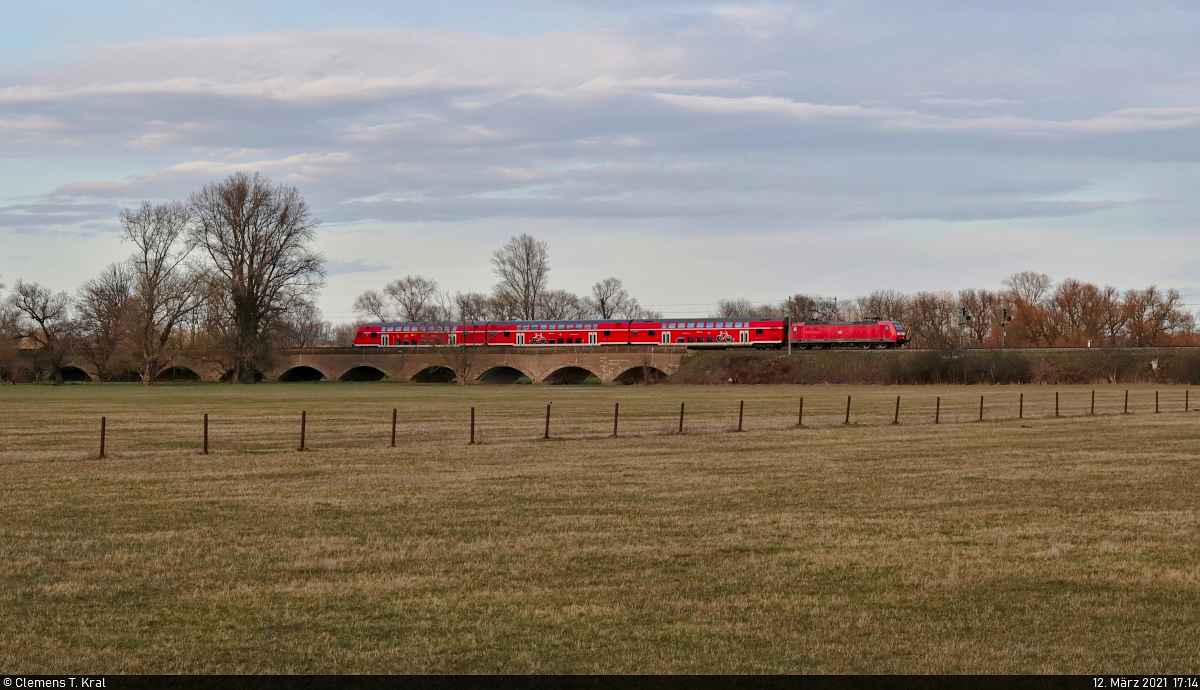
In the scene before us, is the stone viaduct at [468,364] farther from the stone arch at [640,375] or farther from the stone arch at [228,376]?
the stone arch at [228,376]

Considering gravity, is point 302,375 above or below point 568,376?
below

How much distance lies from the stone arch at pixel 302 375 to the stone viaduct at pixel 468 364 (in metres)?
0.17

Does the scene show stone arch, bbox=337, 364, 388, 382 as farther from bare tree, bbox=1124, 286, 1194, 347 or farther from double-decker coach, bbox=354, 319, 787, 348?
bare tree, bbox=1124, 286, 1194, 347

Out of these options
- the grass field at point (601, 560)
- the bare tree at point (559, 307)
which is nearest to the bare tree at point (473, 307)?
the bare tree at point (559, 307)

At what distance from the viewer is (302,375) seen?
427 feet

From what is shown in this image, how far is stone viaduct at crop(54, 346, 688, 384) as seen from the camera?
372ft

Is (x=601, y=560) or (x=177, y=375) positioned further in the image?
(x=177, y=375)

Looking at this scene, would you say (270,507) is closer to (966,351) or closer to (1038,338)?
(966,351)

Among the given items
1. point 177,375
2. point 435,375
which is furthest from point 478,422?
point 177,375

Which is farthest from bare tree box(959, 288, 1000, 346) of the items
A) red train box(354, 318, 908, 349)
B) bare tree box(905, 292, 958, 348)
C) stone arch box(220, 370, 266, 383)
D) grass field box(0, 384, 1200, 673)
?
grass field box(0, 384, 1200, 673)

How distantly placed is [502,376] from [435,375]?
22.7 ft

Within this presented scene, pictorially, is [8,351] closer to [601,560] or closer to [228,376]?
[228,376]

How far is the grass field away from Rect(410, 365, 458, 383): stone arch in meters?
92.7

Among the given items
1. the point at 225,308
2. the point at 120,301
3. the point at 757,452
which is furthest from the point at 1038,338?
the point at 757,452
